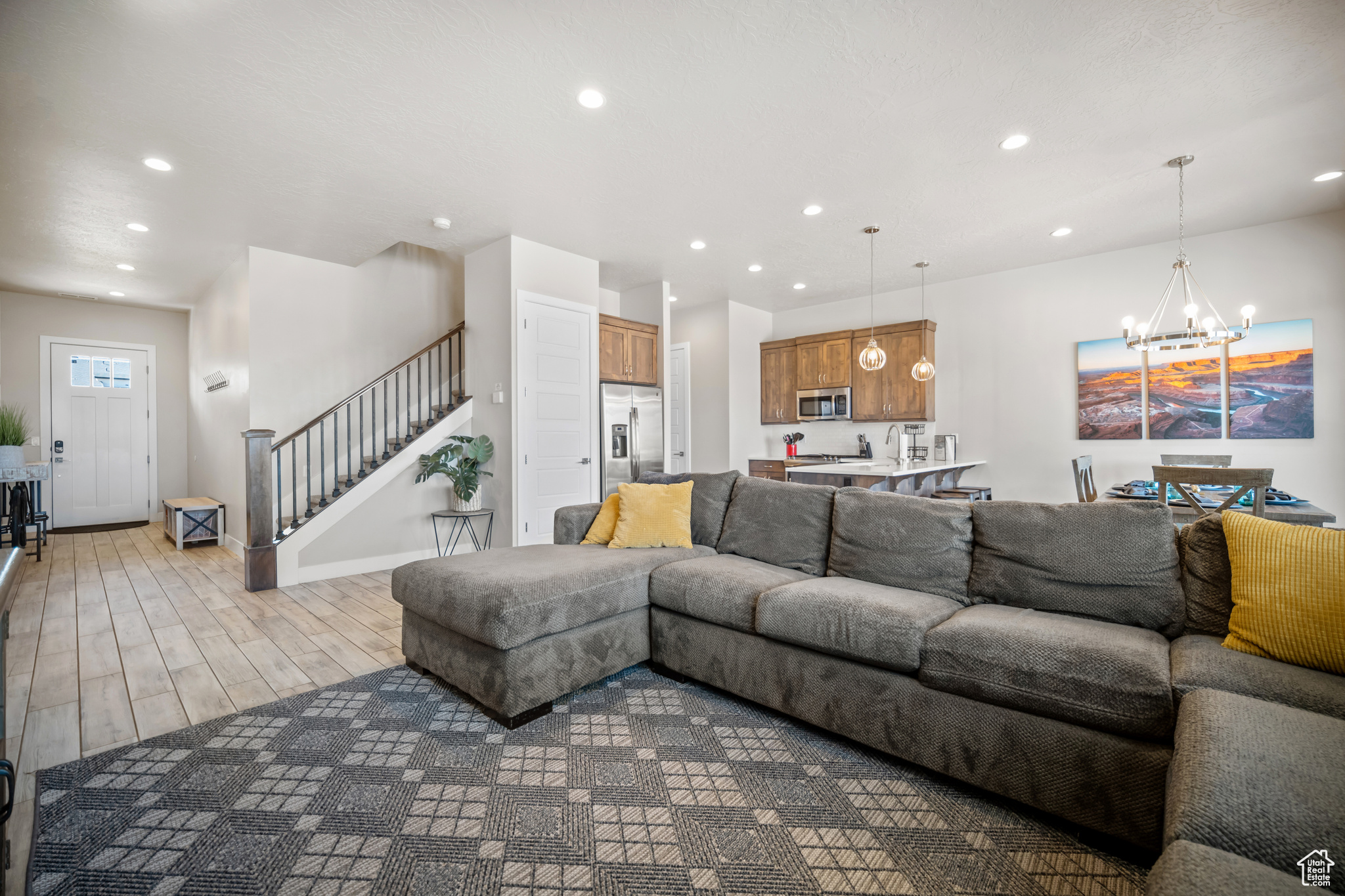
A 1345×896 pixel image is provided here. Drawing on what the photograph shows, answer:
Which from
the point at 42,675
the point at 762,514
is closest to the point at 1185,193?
the point at 762,514

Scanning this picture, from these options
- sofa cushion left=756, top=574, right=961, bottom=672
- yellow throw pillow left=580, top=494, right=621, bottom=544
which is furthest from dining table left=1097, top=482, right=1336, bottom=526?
yellow throw pillow left=580, top=494, right=621, bottom=544

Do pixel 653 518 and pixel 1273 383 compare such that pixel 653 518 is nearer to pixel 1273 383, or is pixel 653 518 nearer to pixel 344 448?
pixel 344 448

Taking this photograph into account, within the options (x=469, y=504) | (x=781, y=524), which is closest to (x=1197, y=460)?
(x=781, y=524)

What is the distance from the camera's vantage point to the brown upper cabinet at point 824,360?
705cm

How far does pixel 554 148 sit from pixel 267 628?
3264 millimetres

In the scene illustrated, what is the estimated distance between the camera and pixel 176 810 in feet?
Result: 5.69

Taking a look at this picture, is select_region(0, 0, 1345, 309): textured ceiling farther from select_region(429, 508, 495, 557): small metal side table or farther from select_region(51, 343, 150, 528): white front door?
select_region(51, 343, 150, 528): white front door

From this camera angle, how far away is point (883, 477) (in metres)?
4.72

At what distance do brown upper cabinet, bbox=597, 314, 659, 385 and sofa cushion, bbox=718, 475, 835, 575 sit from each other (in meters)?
2.92

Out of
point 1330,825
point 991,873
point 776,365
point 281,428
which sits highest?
point 776,365

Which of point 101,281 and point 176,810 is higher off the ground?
point 101,281

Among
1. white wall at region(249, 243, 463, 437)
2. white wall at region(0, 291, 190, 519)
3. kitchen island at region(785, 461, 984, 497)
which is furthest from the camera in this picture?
white wall at region(0, 291, 190, 519)

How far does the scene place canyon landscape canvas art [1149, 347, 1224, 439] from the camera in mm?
5004

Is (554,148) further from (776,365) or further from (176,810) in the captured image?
(776,365)
